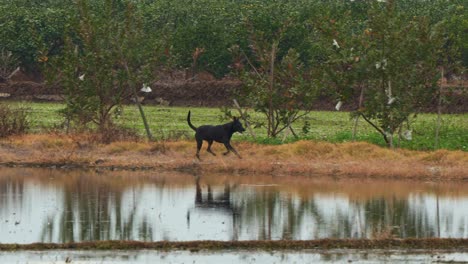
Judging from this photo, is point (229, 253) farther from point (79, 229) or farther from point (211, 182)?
point (211, 182)

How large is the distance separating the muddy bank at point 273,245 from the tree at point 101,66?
56.1ft

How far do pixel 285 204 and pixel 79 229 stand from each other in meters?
5.67

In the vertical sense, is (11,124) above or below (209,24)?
below

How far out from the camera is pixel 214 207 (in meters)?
24.5

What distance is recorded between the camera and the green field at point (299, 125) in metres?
35.8

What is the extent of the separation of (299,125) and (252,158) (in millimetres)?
14478

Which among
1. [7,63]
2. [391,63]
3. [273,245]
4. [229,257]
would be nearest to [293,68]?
[391,63]

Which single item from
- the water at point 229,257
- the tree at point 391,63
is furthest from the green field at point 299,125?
the water at point 229,257

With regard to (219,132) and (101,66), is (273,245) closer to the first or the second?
(219,132)

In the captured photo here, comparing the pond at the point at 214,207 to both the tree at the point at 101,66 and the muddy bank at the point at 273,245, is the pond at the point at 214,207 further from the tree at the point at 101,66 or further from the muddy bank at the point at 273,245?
the tree at the point at 101,66

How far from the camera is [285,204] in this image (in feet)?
81.7

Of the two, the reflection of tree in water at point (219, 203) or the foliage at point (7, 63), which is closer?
the reflection of tree in water at point (219, 203)

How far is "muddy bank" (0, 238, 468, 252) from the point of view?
60.7ft

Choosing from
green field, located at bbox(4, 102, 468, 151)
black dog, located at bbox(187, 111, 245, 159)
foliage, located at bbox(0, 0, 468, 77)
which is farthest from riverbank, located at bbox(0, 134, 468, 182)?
foliage, located at bbox(0, 0, 468, 77)
